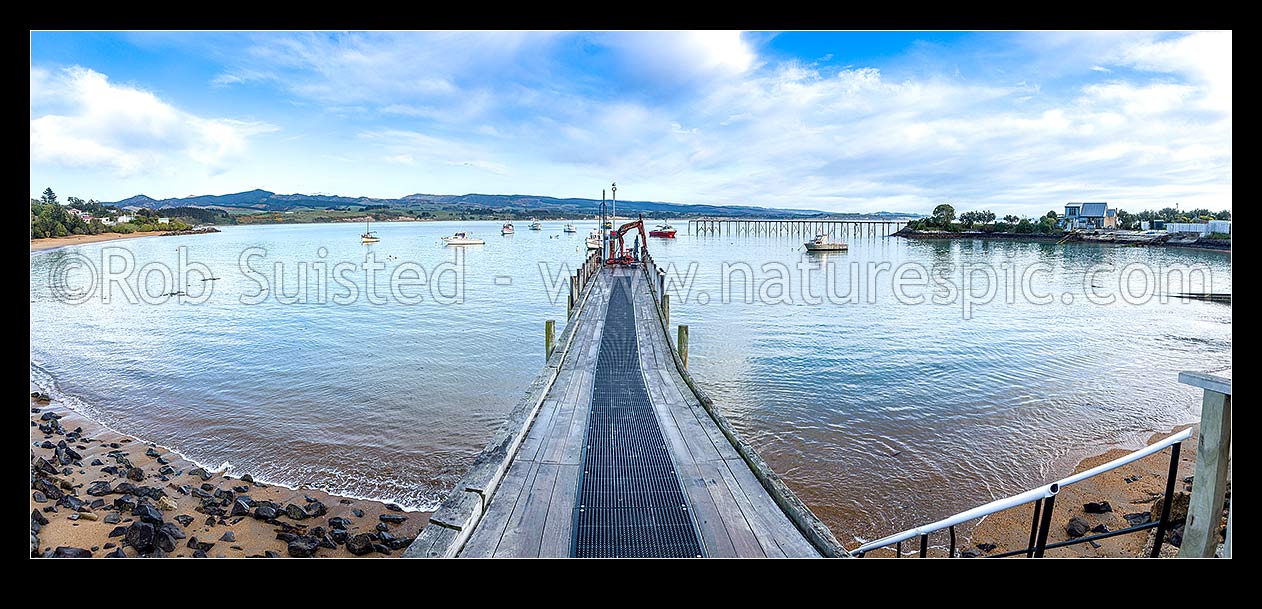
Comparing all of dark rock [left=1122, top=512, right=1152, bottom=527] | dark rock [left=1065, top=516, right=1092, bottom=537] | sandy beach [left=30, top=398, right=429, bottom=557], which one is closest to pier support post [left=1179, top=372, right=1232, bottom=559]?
dark rock [left=1065, top=516, right=1092, bottom=537]

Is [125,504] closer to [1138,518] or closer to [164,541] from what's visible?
[164,541]

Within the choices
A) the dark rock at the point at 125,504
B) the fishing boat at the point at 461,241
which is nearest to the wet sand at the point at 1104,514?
the dark rock at the point at 125,504

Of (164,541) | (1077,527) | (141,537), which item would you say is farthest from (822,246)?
(141,537)

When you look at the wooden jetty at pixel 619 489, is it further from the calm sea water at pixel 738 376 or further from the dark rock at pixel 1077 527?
the dark rock at pixel 1077 527

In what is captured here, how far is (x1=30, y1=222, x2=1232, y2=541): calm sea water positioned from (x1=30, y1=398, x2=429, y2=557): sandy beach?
0.53m

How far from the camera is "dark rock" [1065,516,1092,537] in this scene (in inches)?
264

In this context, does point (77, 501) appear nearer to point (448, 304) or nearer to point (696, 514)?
point (696, 514)

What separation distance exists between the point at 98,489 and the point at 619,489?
679 centimetres

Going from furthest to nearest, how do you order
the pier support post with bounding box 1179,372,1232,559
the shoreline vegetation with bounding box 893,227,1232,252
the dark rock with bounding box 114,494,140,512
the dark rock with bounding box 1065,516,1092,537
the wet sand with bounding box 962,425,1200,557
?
the shoreline vegetation with bounding box 893,227,1232,252 < the dark rock with bounding box 114,494,140,512 < the dark rock with bounding box 1065,516,1092,537 < the wet sand with bounding box 962,425,1200,557 < the pier support post with bounding box 1179,372,1232,559

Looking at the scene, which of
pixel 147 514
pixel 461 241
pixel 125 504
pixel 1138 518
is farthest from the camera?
pixel 461 241

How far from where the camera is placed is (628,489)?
5.27 meters

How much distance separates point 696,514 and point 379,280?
33.7 m

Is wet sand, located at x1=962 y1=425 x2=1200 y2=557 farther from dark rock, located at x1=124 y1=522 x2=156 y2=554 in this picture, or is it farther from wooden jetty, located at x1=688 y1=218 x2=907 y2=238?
wooden jetty, located at x1=688 y1=218 x2=907 y2=238

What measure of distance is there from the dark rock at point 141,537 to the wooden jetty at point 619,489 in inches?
143
